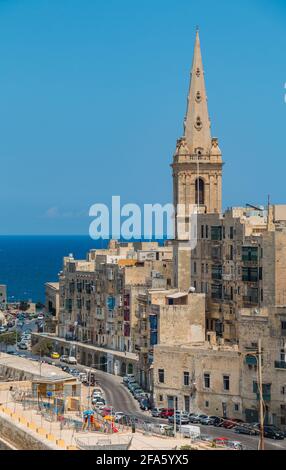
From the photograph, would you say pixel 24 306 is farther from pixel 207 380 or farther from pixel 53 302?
pixel 207 380

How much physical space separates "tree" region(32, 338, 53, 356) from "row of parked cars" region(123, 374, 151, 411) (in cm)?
1498

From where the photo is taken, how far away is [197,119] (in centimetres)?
8094

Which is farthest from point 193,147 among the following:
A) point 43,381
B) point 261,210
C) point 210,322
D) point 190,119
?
point 43,381

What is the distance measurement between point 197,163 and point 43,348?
1977 centimetres

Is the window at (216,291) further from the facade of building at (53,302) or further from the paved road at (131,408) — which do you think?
the facade of building at (53,302)

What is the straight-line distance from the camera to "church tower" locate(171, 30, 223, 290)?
263ft

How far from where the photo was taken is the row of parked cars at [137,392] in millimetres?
64162

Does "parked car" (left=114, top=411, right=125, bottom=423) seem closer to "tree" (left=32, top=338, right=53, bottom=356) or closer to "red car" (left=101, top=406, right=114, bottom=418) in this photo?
"red car" (left=101, top=406, right=114, bottom=418)

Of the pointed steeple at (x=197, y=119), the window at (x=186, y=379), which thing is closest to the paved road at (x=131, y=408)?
the window at (x=186, y=379)

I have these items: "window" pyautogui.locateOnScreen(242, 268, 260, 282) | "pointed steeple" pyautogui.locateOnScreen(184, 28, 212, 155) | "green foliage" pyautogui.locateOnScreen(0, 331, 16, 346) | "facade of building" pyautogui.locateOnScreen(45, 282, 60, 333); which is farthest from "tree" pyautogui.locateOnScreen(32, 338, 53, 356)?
"window" pyautogui.locateOnScreen(242, 268, 260, 282)

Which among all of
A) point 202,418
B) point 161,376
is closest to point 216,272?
point 161,376

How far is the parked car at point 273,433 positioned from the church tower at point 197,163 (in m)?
25.0

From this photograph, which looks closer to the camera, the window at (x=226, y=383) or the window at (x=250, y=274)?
the window at (x=226, y=383)

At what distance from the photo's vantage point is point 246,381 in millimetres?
59062
